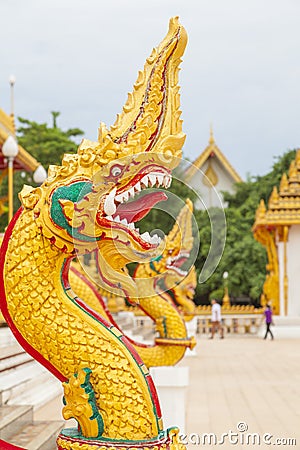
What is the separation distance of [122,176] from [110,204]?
0.11 meters

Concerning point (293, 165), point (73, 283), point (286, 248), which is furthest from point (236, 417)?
point (293, 165)

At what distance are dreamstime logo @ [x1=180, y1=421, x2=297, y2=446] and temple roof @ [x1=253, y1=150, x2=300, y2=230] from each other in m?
10.4

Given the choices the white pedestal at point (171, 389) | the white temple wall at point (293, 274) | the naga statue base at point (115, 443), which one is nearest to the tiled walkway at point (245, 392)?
the white pedestal at point (171, 389)

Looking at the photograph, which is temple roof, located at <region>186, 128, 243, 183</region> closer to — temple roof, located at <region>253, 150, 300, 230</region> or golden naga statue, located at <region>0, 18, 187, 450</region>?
temple roof, located at <region>253, 150, 300, 230</region>

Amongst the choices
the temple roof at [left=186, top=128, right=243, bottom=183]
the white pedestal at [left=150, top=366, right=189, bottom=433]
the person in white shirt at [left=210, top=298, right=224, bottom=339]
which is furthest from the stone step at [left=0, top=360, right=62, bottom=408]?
the temple roof at [left=186, top=128, right=243, bottom=183]

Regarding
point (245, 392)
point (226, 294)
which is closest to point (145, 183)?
point (245, 392)

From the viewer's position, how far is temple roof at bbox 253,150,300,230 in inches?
590

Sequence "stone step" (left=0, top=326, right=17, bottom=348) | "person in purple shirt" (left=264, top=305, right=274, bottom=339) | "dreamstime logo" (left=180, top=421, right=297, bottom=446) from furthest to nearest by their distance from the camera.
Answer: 1. "person in purple shirt" (left=264, top=305, right=274, bottom=339)
2. "stone step" (left=0, top=326, right=17, bottom=348)
3. "dreamstime logo" (left=180, top=421, right=297, bottom=446)

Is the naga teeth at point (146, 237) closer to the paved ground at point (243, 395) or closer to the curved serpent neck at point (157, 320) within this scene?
the curved serpent neck at point (157, 320)

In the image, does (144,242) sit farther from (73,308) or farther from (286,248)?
(286,248)

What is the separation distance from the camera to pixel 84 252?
2.49 m

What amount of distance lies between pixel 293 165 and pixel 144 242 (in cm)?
1388

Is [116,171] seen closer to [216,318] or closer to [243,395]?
[243,395]

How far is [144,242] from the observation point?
2.51m
